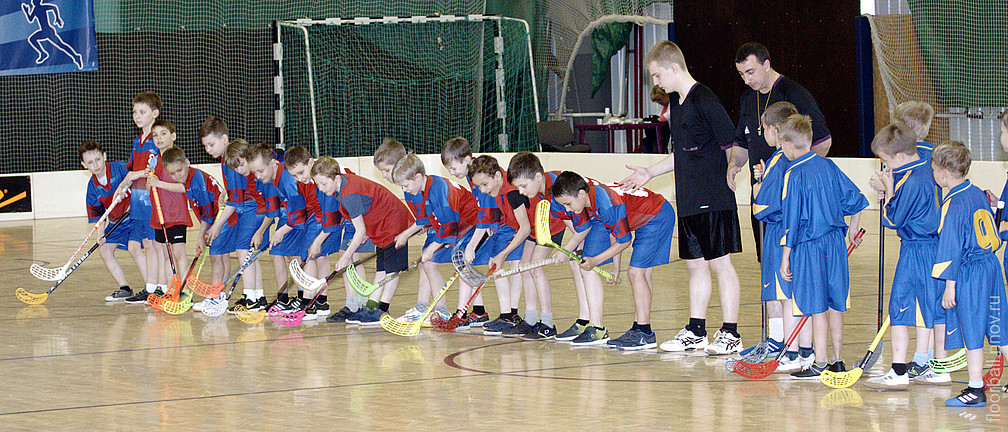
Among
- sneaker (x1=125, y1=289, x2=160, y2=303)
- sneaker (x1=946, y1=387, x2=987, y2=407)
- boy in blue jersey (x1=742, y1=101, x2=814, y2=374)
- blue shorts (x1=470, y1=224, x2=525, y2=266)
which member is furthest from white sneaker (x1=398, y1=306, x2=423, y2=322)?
sneaker (x1=946, y1=387, x2=987, y2=407)

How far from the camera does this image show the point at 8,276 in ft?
26.0

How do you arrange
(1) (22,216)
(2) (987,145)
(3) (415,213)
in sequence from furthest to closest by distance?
(1) (22,216)
(2) (987,145)
(3) (415,213)

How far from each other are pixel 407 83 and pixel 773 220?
10236mm

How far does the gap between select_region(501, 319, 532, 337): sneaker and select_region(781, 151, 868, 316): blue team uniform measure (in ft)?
5.16

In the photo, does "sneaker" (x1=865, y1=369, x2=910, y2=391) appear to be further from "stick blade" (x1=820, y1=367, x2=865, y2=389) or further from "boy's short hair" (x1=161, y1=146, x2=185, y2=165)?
"boy's short hair" (x1=161, y1=146, x2=185, y2=165)

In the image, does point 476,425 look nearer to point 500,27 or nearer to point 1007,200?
point 1007,200

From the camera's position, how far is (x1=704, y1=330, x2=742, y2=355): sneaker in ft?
16.0

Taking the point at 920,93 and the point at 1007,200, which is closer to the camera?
the point at 1007,200

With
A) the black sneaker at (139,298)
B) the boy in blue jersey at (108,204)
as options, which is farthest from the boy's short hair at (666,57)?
the boy in blue jersey at (108,204)

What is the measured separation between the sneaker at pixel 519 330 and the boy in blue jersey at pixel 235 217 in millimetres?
1640

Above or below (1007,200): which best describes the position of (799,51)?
above

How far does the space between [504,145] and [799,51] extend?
3.81m

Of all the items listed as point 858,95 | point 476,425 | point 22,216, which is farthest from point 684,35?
point 476,425

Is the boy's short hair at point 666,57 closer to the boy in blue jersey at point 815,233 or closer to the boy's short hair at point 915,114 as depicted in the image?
the boy in blue jersey at point 815,233
